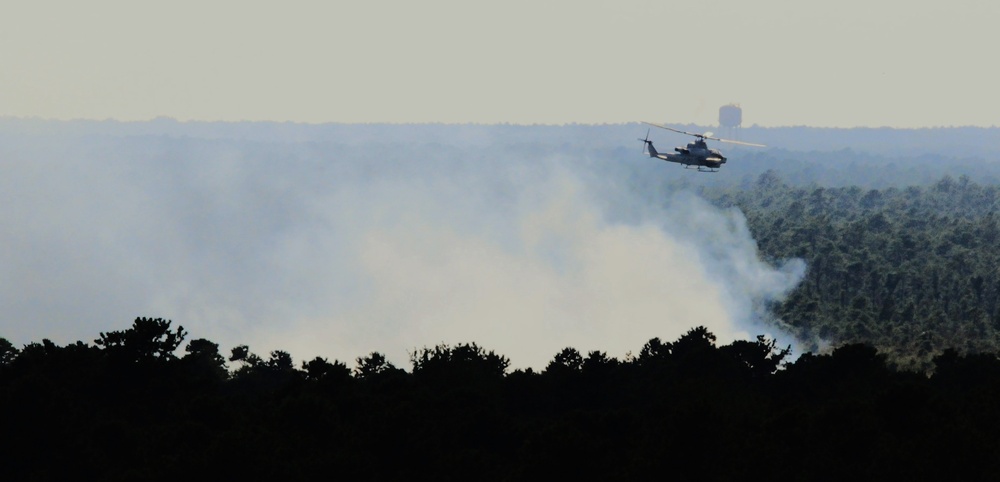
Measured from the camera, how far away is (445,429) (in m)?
78.2

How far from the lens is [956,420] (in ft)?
222

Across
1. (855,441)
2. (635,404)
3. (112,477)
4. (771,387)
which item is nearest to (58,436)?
(112,477)

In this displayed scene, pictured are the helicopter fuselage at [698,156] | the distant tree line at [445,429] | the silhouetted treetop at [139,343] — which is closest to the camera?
the distant tree line at [445,429]

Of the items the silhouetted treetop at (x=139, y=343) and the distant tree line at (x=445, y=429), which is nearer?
the distant tree line at (x=445, y=429)

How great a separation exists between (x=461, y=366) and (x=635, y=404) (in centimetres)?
1741

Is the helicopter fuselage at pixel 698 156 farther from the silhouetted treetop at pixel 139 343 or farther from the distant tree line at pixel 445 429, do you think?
the silhouetted treetop at pixel 139 343

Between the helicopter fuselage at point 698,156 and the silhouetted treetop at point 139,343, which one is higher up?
the helicopter fuselage at point 698,156

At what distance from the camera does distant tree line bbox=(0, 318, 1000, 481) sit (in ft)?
208

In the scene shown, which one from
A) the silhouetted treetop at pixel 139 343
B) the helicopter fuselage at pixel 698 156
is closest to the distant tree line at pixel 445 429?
the silhouetted treetop at pixel 139 343

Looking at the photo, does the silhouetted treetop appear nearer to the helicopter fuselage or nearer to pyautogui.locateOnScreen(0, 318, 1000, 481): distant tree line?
pyautogui.locateOnScreen(0, 318, 1000, 481): distant tree line

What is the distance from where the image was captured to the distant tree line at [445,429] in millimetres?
63250

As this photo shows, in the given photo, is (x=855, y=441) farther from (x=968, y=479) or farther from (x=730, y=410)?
(x=730, y=410)

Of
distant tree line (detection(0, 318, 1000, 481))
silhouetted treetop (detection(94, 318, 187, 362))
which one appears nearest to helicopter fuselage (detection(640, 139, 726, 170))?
distant tree line (detection(0, 318, 1000, 481))

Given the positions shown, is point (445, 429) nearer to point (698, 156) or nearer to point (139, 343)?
point (139, 343)
